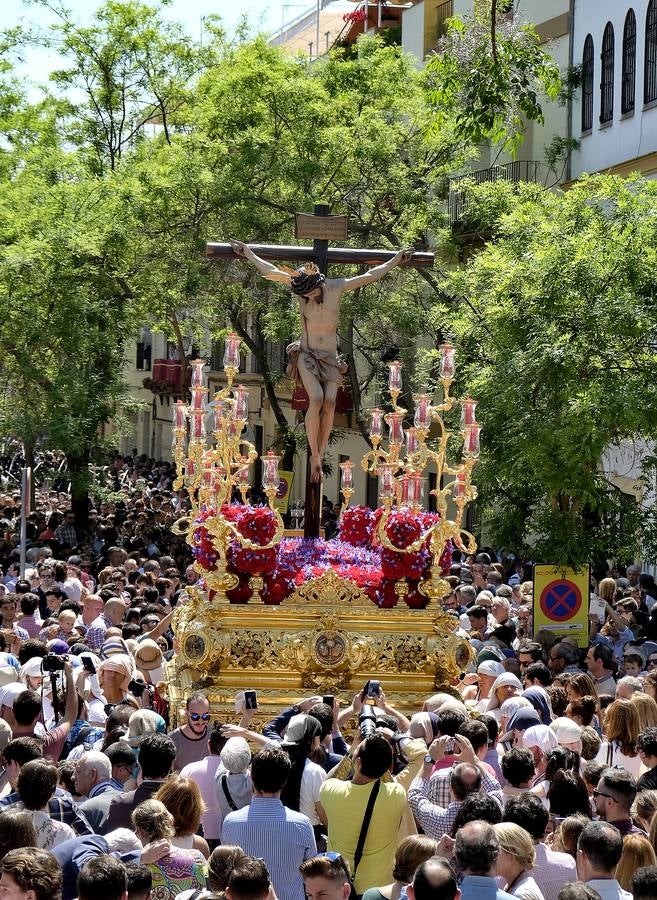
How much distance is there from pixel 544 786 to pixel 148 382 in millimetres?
45209

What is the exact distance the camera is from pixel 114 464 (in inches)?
1577

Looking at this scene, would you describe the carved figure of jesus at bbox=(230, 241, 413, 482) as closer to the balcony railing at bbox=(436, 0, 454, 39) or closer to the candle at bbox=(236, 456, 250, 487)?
the candle at bbox=(236, 456, 250, 487)

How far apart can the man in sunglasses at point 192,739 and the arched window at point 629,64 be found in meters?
18.3

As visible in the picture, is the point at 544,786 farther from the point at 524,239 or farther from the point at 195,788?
the point at 524,239

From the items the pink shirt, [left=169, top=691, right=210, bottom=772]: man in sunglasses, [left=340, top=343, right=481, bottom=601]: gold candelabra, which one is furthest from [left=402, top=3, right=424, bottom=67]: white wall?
the pink shirt

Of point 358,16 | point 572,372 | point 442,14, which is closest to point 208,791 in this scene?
point 572,372

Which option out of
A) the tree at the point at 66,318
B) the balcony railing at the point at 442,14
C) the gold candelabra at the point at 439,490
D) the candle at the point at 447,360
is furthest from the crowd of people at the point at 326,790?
the balcony railing at the point at 442,14

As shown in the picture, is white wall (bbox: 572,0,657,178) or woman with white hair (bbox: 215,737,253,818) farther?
white wall (bbox: 572,0,657,178)

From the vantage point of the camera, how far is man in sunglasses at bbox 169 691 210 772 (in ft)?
29.4

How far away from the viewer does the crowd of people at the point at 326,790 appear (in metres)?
5.89

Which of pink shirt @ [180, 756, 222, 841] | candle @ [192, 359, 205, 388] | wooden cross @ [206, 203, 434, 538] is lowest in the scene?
pink shirt @ [180, 756, 222, 841]

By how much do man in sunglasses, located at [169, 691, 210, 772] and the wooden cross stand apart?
188 inches

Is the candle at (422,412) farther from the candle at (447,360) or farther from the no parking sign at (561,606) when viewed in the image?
the no parking sign at (561,606)

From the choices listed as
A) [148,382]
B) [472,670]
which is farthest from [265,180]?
[148,382]
